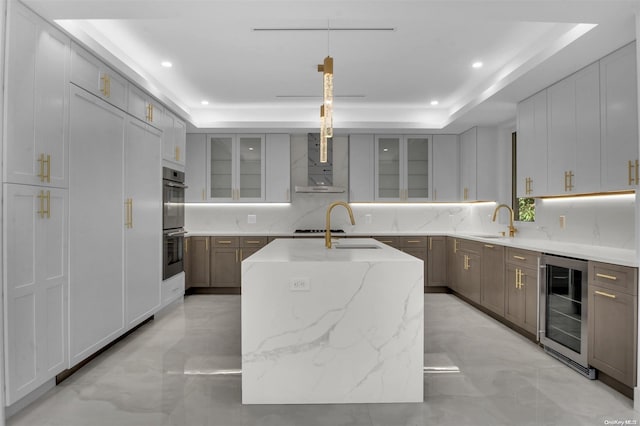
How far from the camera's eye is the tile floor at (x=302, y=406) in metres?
2.13

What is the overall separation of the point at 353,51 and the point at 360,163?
2.39 meters

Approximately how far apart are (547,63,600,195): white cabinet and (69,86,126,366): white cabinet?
3.84 metres

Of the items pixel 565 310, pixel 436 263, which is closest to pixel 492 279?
pixel 565 310

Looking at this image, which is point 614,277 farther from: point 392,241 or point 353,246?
point 392,241

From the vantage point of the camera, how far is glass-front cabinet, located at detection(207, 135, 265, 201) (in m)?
5.70

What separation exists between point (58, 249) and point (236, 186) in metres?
3.31

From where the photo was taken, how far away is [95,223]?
9.53ft

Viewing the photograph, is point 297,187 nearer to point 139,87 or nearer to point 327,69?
point 139,87

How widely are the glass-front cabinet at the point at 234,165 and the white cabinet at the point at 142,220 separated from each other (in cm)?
164

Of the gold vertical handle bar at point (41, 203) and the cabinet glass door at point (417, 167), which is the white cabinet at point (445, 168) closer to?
the cabinet glass door at point (417, 167)

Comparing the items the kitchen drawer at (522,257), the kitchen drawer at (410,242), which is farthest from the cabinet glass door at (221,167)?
the kitchen drawer at (522,257)

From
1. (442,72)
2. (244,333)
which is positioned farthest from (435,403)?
(442,72)

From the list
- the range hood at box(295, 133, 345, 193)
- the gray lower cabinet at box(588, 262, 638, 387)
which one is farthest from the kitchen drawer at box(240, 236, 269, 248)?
the gray lower cabinet at box(588, 262, 638, 387)

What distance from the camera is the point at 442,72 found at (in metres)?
4.06
